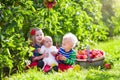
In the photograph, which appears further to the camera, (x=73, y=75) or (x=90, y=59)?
(x=90, y=59)

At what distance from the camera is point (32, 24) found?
9102 millimetres

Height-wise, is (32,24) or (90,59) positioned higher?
(32,24)

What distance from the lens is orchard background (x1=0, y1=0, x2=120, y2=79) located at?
7449mm

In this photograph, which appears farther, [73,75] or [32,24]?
[32,24]

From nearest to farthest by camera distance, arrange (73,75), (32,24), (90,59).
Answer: (73,75)
(90,59)
(32,24)

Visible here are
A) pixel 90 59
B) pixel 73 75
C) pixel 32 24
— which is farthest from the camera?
pixel 32 24

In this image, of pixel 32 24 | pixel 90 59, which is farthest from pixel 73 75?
pixel 32 24

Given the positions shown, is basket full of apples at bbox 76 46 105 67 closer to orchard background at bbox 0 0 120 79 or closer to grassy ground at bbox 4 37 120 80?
grassy ground at bbox 4 37 120 80

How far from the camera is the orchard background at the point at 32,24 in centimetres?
745

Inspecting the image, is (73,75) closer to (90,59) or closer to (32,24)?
(90,59)

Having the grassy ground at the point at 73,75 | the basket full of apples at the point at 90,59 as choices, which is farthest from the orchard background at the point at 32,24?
the basket full of apples at the point at 90,59

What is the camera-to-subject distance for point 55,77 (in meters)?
7.44

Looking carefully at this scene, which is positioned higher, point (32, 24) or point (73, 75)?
point (32, 24)

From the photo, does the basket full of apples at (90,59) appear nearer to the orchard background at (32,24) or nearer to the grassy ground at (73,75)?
the grassy ground at (73,75)
